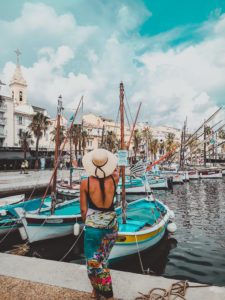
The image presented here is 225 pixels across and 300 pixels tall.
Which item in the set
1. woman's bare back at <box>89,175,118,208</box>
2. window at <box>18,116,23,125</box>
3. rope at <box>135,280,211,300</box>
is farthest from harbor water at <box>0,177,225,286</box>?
window at <box>18,116,23,125</box>

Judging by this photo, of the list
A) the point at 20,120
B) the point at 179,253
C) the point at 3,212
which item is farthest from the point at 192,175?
the point at 20,120

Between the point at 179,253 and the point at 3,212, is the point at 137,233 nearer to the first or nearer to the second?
the point at 179,253

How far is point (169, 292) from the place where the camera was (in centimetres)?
356

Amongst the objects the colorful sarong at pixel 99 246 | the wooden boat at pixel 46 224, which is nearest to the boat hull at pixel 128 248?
the wooden boat at pixel 46 224

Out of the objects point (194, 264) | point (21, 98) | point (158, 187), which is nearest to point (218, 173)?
point (158, 187)

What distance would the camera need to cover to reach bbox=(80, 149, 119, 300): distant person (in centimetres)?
324

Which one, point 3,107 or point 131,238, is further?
point 3,107

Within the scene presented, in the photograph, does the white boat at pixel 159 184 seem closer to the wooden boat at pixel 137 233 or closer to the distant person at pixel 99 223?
the wooden boat at pixel 137 233

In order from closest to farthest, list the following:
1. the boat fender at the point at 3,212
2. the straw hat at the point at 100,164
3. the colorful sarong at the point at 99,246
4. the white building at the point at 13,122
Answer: the colorful sarong at the point at 99,246 → the straw hat at the point at 100,164 → the boat fender at the point at 3,212 → the white building at the point at 13,122

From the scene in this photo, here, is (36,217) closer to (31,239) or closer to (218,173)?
(31,239)

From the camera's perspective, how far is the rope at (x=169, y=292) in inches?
137

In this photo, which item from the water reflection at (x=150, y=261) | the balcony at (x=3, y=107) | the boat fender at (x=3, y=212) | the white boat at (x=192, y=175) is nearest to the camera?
the water reflection at (x=150, y=261)

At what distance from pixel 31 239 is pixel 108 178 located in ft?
31.7

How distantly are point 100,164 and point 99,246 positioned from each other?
4.00 ft
